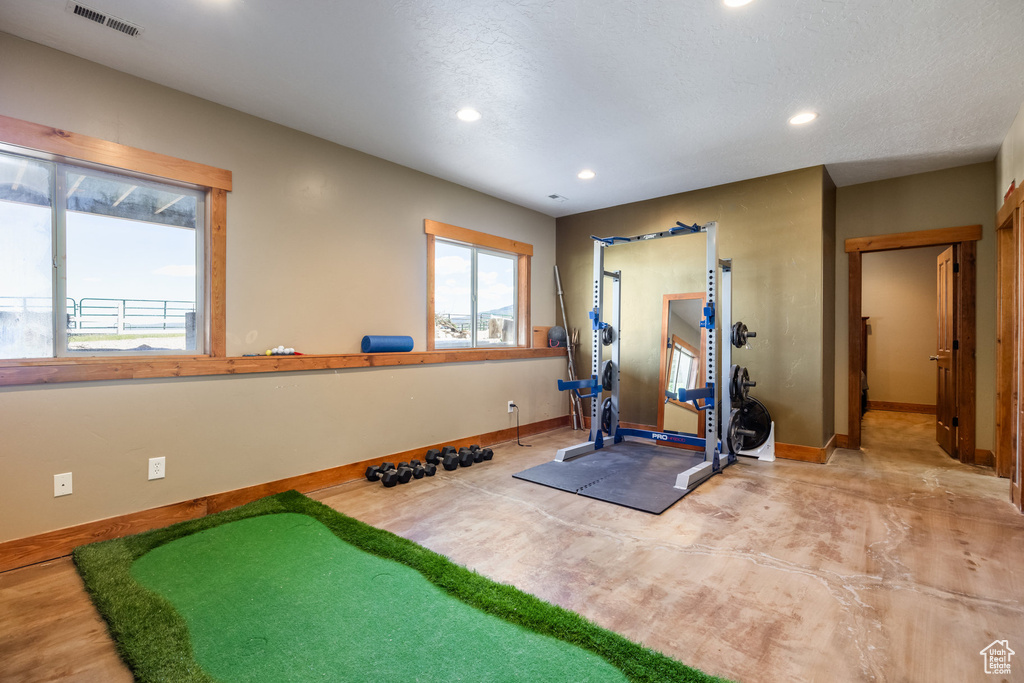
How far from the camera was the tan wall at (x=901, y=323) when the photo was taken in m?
7.27

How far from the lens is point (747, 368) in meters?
4.89

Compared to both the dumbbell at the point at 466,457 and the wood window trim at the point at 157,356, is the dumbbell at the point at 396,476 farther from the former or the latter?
the wood window trim at the point at 157,356

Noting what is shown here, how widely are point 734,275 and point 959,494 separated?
2.60 meters

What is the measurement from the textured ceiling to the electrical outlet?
2.43 meters

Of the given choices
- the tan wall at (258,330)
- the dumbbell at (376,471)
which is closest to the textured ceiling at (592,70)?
the tan wall at (258,330)

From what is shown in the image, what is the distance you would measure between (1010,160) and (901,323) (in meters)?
4.69

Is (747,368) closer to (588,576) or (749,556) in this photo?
(749,556)

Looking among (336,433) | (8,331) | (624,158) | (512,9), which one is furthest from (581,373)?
(8,331)

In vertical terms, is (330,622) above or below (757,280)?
below

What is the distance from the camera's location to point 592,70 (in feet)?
9.32

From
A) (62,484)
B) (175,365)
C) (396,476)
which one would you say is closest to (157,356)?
(175,365)

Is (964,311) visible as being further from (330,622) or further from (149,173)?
(149,173)

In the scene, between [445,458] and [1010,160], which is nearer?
[1010,160]

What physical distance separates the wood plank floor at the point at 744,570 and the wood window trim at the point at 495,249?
1752 millimetres
